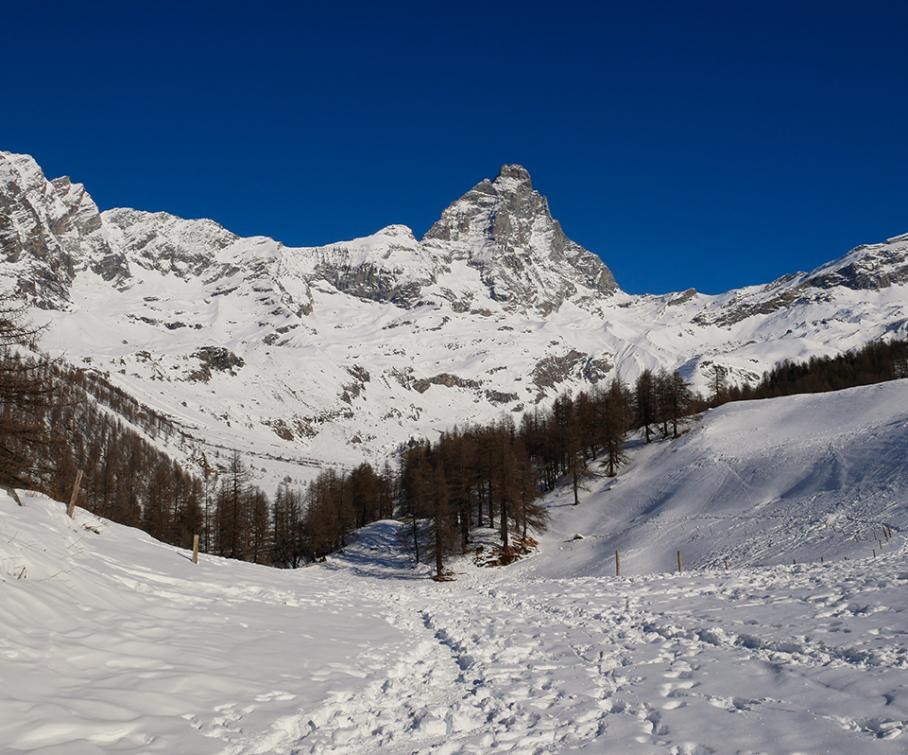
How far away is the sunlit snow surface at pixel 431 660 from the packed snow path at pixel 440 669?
0.16 ft

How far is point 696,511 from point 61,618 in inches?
1824

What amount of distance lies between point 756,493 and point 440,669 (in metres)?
42.7

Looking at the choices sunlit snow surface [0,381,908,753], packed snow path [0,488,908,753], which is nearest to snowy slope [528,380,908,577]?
sunlit snow surface [0,381,908,753]

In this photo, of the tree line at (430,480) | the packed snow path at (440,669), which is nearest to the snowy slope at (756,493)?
the tree line at (430,480)

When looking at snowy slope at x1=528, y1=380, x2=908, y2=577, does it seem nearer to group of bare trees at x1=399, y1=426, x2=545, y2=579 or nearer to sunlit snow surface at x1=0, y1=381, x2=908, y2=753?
group of bare trees at x1=399, y1=426, x2=545, y2=579

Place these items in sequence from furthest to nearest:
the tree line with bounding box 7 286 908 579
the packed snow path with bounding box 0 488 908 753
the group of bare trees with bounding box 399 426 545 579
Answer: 1. the group of bare trees with bounding box 399 426 545 579
2. the tree line with bounding box 7 286 908 579
3. the packed snow path with bounding box 0 488 908 753

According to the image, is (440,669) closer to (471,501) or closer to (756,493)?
(756,493)

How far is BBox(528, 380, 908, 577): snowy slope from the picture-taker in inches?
1379

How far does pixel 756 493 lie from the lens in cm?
4616

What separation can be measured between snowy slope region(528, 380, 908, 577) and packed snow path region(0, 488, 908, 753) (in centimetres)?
1836

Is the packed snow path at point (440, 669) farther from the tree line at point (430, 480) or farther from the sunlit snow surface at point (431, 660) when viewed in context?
the tree line at point (430, 480)

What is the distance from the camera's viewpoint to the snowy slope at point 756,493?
35.0m

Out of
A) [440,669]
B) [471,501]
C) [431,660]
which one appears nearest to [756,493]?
[471,501]

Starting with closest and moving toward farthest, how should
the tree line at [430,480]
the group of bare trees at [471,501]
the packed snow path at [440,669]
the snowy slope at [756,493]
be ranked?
the packed snow path at [440,669] < the tree line at [430,480] < the snowy slope at [756,493] < the group of bare trees at [471,501]
